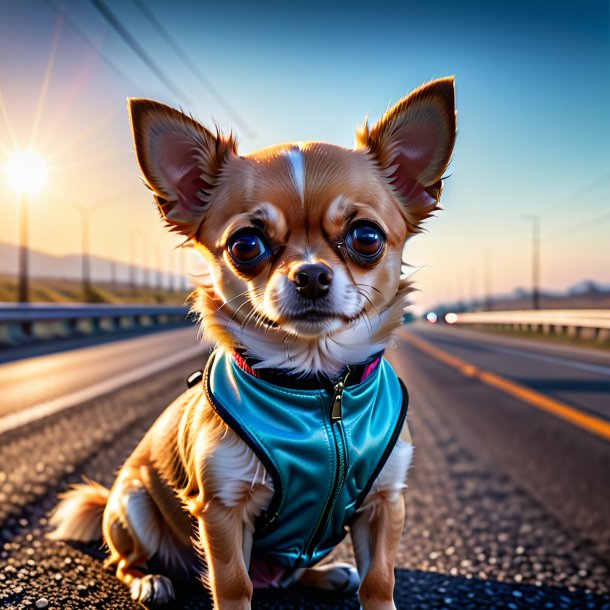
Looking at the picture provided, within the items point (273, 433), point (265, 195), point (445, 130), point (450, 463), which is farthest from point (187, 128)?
point (450, 463)

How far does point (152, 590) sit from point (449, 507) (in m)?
2.38

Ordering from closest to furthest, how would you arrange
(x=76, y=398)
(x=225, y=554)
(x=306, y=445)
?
1. (x=225, y=554)
2. (x=306, y=445)
3. (x=76, y=398)

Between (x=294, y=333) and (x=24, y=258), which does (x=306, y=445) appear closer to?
(x=294, y=333)

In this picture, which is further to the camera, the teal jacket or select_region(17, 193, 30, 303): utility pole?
select_region(17, 193, 30, 303): utility pole

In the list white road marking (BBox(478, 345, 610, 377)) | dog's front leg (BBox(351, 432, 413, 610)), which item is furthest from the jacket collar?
white road marking (BBox(478, 345, 610, 377))

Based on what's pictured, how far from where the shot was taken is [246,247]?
1.65 metres

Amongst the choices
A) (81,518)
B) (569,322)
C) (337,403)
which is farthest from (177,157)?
(569,322)

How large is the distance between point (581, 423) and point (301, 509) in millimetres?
5442

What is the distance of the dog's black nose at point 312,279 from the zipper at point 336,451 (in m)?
0.36

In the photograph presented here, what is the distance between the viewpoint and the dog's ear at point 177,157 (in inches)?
69.6

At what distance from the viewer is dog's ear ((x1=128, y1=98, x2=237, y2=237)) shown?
1768 millimetres

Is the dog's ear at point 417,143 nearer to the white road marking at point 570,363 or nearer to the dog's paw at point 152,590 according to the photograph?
the dog's paw at point 152,590

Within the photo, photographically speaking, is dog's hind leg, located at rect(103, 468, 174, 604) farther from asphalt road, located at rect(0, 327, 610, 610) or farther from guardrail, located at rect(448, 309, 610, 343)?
guardrail, located at rect(448, 309, 610, 343)

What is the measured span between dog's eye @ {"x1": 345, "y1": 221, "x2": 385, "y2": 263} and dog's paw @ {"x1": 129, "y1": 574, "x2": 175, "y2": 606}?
121 cm
